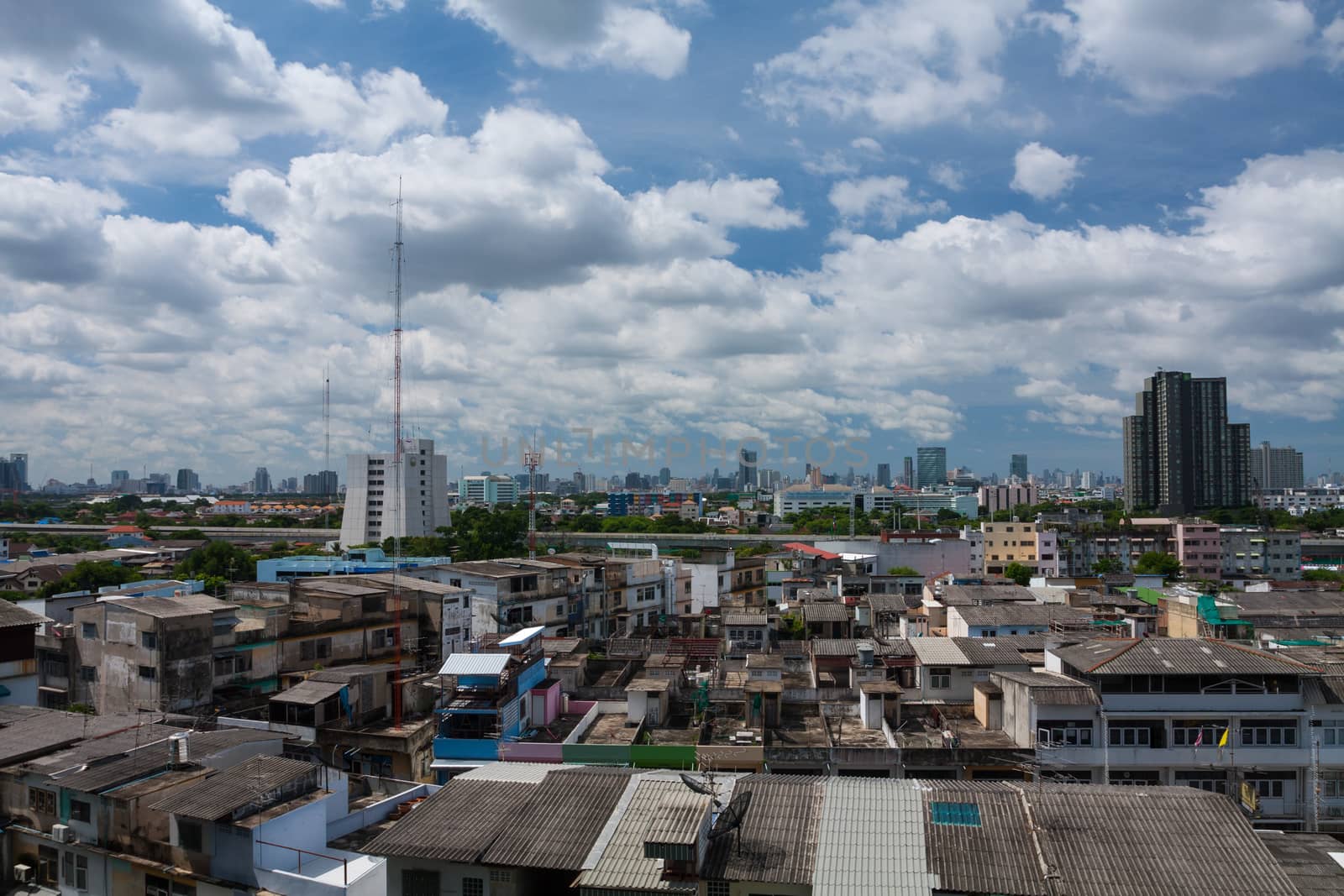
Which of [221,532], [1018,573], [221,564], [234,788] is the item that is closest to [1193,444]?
[1018,573]

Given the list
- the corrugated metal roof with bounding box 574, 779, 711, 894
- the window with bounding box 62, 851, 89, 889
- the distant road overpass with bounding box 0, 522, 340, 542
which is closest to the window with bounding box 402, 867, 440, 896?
the corrugated metal roof with bounding box 574, 779, 711, 894

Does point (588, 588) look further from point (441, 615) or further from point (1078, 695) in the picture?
point (1078, 695)

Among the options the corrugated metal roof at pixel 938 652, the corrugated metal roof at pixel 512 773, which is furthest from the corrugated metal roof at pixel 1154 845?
the corrugated metal roof at pixel 938 652

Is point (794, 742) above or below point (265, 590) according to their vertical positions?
below

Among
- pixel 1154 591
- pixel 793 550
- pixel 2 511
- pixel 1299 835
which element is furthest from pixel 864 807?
pixel 2 511

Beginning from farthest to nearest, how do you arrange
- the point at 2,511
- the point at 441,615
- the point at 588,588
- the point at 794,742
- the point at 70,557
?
the point at 2,511 < the point at 70,557 < the point at 588,588 < the point at 441,615 < the point at 794,742

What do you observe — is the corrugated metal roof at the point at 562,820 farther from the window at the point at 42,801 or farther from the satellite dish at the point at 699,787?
the window at the point at 42,801

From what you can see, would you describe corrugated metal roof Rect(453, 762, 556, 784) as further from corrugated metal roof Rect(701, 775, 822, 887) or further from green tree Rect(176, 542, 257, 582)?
green tree Rect(176, 542, 257, 582)
